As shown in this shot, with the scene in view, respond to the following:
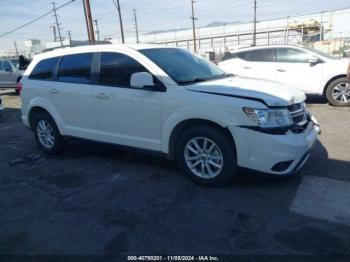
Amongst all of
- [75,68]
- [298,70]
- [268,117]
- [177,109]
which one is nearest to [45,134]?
[75,68]

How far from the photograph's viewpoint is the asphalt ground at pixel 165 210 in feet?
10.1

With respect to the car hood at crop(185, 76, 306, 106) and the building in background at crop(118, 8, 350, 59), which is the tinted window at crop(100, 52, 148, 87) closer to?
the car hood at crop(185, 76, 306, 106)

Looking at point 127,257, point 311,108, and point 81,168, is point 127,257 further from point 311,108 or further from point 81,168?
point 311,108

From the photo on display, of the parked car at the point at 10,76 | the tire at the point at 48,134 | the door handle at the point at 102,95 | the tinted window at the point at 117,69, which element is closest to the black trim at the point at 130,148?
the tire at the point at 48,134

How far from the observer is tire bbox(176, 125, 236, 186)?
13.1ft

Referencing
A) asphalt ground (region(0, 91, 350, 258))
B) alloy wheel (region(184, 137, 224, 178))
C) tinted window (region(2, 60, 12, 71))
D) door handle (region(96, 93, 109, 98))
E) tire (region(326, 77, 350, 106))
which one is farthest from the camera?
tinted window (region(2, 60, 12, 71))

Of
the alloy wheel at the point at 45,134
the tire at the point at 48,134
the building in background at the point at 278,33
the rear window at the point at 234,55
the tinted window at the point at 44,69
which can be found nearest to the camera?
the tinted window at the point at 44,69

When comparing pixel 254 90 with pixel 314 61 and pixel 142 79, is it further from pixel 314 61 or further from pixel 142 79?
pixel 314 61

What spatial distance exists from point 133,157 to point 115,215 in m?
2.02

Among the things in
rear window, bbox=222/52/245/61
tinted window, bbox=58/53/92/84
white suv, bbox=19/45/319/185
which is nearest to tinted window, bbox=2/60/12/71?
rear window, bbox=222/52/245/61

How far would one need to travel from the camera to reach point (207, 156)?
419 cm

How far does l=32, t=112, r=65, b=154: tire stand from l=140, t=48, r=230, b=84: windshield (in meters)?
2.23

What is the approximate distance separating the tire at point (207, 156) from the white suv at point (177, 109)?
0.01 m

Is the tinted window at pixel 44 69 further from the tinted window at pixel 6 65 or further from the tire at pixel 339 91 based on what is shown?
the tinted window at pixel 6 65
